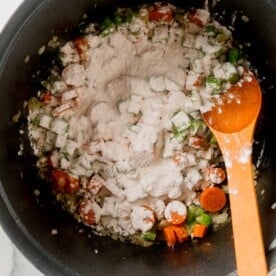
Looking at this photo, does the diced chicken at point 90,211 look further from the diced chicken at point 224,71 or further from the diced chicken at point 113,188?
the diced chicken at point 224,71

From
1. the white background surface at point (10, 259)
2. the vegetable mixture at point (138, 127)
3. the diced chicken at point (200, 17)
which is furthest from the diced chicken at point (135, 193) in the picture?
the diced chicken at point (200, 17)

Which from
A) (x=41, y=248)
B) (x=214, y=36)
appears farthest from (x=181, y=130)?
(x=41, y=248)

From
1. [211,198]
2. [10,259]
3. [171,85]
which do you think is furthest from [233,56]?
[10,259]

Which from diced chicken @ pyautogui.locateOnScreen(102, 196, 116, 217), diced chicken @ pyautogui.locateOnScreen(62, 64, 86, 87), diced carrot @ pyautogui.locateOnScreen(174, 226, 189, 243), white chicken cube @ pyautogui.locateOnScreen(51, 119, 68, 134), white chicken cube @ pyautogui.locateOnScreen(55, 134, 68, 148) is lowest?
diced carrot @ pyautogui.locateOnScreen(174, 226, 189, 243)

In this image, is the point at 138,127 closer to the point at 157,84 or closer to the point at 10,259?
the point at 157,84

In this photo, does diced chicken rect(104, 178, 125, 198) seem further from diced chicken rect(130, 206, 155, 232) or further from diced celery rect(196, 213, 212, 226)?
diced celery rect(196, 213, 212, 226)

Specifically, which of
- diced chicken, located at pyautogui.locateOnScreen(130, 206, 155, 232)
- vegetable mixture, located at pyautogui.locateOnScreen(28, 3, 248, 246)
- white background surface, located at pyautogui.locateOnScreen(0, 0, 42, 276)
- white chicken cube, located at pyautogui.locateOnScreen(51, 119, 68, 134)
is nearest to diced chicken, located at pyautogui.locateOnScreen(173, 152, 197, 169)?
vegetable mixture, located at pyautogui.locateOnScreen(28, 3, 248, 246)
